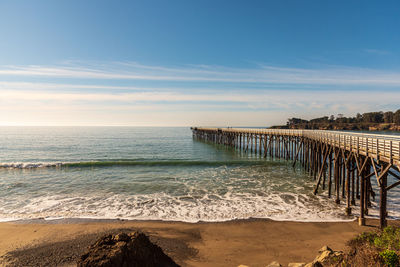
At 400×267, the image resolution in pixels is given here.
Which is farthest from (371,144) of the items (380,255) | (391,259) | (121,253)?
(121,253)

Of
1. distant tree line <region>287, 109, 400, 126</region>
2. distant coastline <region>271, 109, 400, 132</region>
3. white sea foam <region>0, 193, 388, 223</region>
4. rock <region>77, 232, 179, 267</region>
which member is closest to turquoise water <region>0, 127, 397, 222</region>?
white sea foam <region>0, 193, 388, 223</region>

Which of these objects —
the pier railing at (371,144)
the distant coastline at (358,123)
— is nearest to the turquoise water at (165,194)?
the pier railing at (371,144)

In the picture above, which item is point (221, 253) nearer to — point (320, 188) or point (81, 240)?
point (81, 240)

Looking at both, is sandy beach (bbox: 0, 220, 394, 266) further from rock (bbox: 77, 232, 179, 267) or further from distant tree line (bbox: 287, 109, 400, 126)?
distant tree line (bbox: 287, 109, 400, 126)

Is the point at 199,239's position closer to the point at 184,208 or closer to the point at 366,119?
the point at 184,208

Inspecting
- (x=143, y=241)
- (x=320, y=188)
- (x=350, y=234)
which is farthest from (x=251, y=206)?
(x=143, y=241)

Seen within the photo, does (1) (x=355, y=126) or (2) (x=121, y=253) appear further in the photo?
(1) (x=355, y=126)

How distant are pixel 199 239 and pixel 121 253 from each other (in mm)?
4862

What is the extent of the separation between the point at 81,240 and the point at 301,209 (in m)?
11.7

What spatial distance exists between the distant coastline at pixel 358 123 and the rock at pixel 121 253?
9834 centimetres

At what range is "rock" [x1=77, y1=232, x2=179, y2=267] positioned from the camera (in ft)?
18.0

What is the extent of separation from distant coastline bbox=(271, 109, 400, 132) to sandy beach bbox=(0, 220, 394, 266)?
92.0m

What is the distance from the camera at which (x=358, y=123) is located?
119938 millimetres

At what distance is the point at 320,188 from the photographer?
17.7m
